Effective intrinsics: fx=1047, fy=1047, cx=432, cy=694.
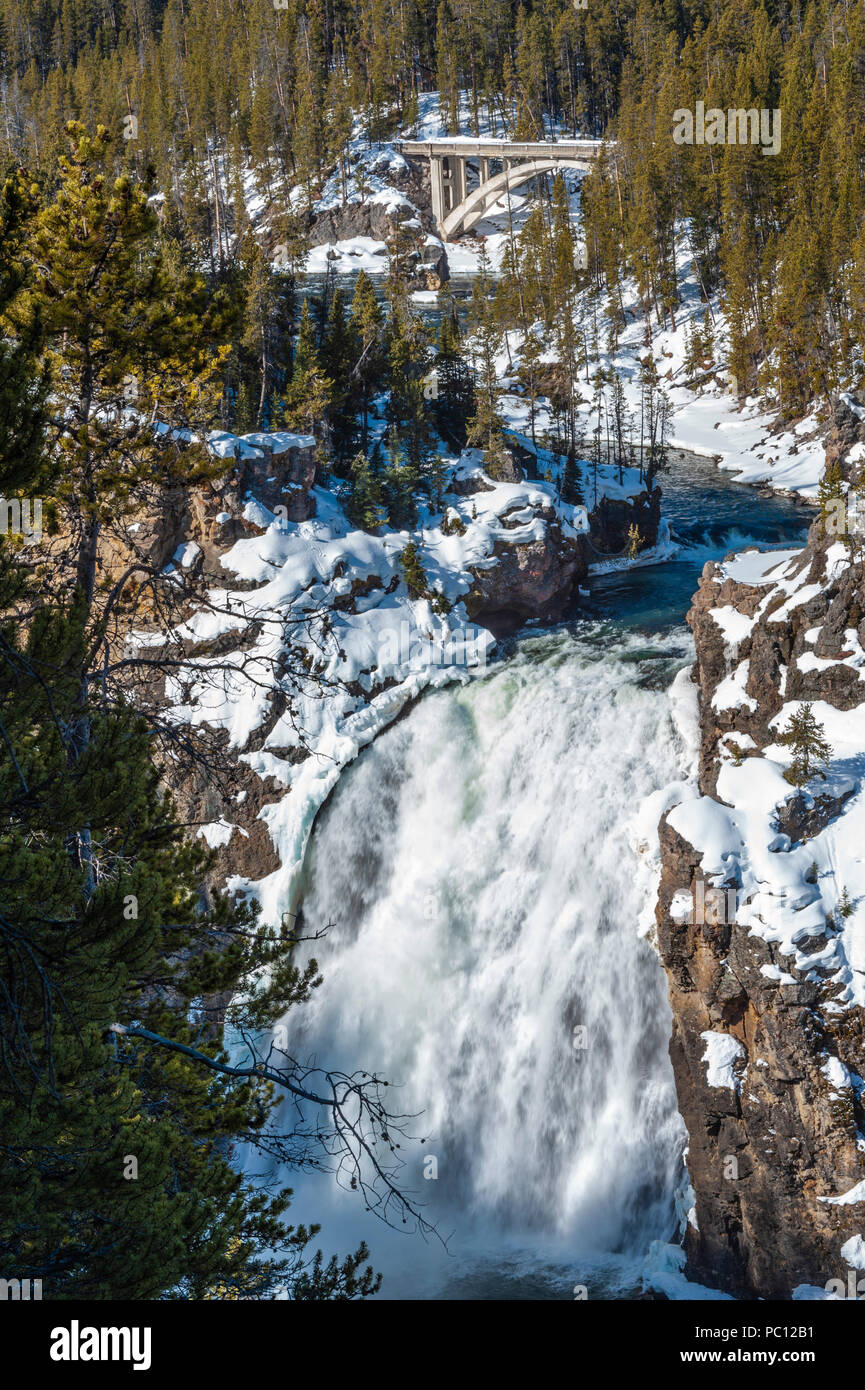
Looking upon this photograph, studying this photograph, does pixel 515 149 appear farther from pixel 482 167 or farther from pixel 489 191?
pixel 489 191

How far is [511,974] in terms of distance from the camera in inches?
792

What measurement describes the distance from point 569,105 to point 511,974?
108 meters

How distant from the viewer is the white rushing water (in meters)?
17.3

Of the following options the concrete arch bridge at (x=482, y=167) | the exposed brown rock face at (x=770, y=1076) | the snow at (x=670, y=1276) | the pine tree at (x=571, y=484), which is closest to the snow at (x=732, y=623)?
the exposed brown rock face at (x=770, y=1076)

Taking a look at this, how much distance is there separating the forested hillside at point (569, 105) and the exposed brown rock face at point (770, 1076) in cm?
3386

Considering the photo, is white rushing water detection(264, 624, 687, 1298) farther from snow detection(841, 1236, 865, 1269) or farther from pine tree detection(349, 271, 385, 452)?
pine tree detection(349, 271, 385, 452)

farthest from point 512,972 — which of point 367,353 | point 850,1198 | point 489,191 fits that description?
point 489,191

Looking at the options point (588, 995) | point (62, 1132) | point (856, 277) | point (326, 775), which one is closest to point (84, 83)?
point (856, 277)

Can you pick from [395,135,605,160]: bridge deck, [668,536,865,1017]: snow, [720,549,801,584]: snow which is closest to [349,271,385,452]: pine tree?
[720,549,801,584]: snow

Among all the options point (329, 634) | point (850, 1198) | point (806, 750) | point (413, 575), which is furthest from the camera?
point (413, 575)

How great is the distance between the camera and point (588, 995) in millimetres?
19125

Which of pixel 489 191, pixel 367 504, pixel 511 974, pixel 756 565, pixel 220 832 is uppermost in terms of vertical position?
pixel 489 191

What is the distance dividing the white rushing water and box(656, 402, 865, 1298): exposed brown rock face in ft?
5.13

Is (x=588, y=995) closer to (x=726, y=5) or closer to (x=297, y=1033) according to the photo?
(x=297, y=1033)
